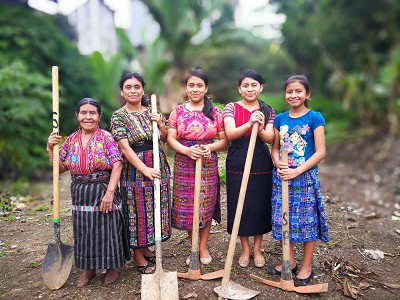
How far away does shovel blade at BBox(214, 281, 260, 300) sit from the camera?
2.91 meters

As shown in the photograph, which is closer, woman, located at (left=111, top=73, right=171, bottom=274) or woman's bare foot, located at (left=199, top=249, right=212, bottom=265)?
woman, located at (left=111, top=73, right=171, bottom=274)

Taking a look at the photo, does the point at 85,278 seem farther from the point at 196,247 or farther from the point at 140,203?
the point at 196,247

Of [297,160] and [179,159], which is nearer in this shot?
[297,160]

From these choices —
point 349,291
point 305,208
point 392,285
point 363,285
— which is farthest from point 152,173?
point 392,285

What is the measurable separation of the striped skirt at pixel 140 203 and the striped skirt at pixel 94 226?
0.15 meters

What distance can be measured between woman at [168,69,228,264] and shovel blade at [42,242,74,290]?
98 centimetres

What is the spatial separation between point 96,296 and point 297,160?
196cm

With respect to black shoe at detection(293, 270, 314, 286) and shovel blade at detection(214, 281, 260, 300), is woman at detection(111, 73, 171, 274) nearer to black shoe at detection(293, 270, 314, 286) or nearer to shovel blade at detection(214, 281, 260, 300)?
shovel blade at detection(214, 281, 260, 300)

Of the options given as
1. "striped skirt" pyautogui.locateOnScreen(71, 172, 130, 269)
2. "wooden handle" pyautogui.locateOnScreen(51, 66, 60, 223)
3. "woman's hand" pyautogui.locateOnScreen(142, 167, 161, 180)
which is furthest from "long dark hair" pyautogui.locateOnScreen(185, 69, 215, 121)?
"wooden handle" pyautogui.locateOnScreen(51, 66, 60, 223)

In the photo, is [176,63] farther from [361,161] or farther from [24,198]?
[24,198]

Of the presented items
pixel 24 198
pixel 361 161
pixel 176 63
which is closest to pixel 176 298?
pixel 24 198

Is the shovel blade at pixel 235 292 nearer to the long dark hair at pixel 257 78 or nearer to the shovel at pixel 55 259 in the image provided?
the shovel at pixel 55 259

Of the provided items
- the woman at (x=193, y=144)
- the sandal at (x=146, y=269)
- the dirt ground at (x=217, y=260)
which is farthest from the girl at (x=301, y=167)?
the sandal at (x=146, y=269)

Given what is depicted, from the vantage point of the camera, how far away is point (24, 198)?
5.84 meters
